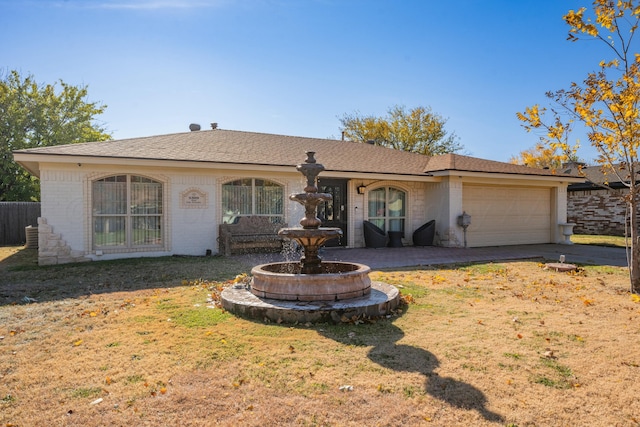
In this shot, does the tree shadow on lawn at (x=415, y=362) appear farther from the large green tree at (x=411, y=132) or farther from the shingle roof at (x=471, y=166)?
the large green tree at (x=411, y=132)

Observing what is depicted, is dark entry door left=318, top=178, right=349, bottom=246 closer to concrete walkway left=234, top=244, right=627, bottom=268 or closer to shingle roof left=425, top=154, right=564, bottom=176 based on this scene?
concrete walkway left=234, top=244, right=627, bottom=268

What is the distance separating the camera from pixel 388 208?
14.5 metres

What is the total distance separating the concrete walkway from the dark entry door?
85 cm

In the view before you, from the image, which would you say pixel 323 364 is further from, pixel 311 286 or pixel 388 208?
pixel 388 208

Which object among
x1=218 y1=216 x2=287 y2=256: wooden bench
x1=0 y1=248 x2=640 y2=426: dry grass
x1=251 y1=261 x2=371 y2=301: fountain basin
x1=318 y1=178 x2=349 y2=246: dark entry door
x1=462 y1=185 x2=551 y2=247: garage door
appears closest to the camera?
x1=0 y1=248 x2=640 y2=426: dry grass

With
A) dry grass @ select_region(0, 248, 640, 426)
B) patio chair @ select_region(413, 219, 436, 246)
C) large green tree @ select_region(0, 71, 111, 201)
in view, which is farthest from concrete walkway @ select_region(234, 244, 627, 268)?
large green tree @ select_region(0, 71, 111, 201)

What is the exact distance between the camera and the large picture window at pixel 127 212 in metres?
10.6

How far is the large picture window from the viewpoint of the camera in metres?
10.6

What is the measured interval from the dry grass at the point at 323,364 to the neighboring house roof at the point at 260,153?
485 centimetres

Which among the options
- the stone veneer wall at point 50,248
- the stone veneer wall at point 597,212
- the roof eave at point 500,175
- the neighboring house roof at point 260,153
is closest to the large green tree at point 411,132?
the stone veneer wall at point 597,212

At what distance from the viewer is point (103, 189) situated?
10.6m

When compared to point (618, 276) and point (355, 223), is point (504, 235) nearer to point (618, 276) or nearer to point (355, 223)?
point (355, 223)

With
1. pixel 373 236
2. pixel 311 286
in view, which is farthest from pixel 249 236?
pixel 311 286

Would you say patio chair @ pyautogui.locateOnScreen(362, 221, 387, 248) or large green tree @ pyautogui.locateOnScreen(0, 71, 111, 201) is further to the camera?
large green tree @ pyautogui.locateOnScreen(0, 71, 111, 201)
